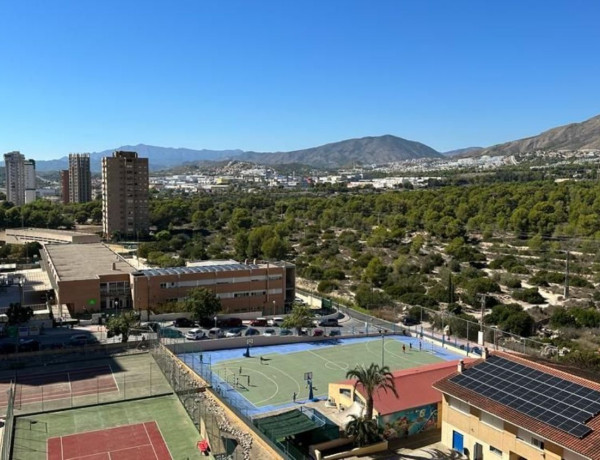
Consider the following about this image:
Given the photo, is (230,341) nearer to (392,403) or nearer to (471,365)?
(392,403)

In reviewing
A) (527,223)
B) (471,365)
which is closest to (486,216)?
(527,223)

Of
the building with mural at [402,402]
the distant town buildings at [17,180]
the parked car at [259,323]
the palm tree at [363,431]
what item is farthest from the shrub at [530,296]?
the distant town buildings at [17,180]

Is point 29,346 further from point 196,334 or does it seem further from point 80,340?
point 196,334

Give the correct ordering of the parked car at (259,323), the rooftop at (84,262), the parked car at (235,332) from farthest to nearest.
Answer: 1. the rooftop at (84,262)
2. the parked car at (259,323)
3. the parked car at (235,332)

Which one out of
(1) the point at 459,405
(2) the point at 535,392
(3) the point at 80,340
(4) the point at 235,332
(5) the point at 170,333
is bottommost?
(4) the point at 235,332

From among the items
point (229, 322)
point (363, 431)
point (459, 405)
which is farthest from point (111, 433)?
point (229, 322)

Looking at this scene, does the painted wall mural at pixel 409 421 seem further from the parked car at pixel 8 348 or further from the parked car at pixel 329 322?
the parked car at pixel 8 348

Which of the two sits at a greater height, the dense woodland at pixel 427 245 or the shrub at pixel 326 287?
the dense woodland at pixel 427 245

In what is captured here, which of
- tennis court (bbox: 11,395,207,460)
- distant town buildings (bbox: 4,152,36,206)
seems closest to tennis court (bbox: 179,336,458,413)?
tennis court (bbox: 11,395,207,460)
